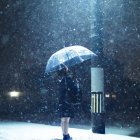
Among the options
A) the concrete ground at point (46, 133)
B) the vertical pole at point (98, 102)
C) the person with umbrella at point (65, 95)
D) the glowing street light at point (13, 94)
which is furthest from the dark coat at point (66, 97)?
the glowing street light at point (13, 94)

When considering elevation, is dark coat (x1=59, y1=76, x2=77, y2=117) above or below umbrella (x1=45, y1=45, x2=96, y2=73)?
below

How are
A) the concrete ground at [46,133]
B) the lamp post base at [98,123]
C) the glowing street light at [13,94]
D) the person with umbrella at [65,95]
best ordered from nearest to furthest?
1. the person with umbrella at [65,95]
2. the concrete ground at [46,133]
3. the lamp post base at [98,123]
4. the glowing street light at [13,94]

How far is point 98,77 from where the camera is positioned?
1125 centimetres

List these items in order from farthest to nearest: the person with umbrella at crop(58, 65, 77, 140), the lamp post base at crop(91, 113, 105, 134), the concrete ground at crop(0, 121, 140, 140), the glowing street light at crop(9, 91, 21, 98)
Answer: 1. the glowing street light at crop(9, 91, 21, 98)
2. the lamp post base at crop(91, 113, 105, 134)
3. the concrete ground at crop(0, 121, 140, 140)
4. the person with umbrella at crop(58, 65, 77, 140)

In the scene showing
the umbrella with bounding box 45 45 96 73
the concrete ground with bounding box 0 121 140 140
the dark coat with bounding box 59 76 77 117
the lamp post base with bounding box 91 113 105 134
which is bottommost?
the concrete ground with bounding box 0 121 140 140

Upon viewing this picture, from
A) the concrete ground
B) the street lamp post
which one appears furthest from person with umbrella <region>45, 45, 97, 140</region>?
the street lamp post

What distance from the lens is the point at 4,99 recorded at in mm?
21766

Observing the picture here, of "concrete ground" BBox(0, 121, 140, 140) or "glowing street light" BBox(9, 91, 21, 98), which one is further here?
"glowing street light" BBox(9, 91, 21, 98)

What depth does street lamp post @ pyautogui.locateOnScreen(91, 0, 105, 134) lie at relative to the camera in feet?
36.4

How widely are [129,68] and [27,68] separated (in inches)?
294

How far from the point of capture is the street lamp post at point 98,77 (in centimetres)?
1111

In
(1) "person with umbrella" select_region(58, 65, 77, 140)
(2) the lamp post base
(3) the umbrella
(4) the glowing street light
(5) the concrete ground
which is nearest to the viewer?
(1) "person with umbrella" select_region(58, 65, 77, 140)

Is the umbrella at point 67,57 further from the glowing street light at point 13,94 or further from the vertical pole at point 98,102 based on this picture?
the glowing street light at point 13,94

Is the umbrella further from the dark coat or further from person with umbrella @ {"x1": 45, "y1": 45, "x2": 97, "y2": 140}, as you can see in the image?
the dark coat
